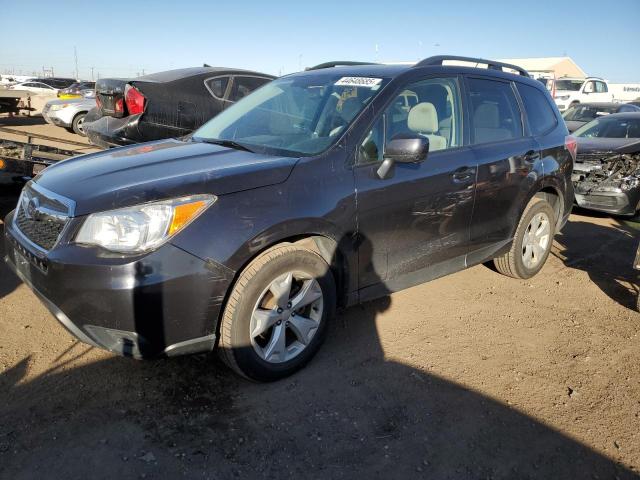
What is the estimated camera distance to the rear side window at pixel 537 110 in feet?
14.8

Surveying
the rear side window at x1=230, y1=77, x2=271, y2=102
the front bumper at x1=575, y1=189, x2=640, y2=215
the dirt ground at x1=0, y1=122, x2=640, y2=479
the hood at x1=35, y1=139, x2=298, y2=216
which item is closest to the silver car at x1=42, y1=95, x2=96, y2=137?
the rear side window at x1=230, y1=77, x2=271, y2=102

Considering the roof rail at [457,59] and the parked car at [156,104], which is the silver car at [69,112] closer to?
the parked car at [156,104]

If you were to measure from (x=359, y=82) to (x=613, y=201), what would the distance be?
18.0 feet

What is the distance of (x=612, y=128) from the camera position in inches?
344

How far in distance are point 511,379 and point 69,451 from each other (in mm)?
2515

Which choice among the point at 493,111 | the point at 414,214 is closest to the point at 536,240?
the point at 493,111

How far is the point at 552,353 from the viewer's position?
3498mm

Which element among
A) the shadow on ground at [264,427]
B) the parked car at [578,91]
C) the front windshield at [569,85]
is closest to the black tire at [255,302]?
the shadow on ground at [264,427]

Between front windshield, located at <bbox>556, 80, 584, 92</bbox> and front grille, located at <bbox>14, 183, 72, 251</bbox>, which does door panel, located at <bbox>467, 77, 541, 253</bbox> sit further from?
front windshield, located at <bbox>556, 80, 584, 92</bbox>

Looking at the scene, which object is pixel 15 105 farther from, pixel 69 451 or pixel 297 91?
pixel 69 451

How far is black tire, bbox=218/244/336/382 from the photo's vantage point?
2668mm

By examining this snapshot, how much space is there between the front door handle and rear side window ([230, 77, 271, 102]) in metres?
4.42

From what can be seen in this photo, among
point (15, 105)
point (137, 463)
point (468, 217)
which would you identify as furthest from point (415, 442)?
point (15, 105)

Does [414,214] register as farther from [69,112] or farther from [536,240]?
[69,112]
